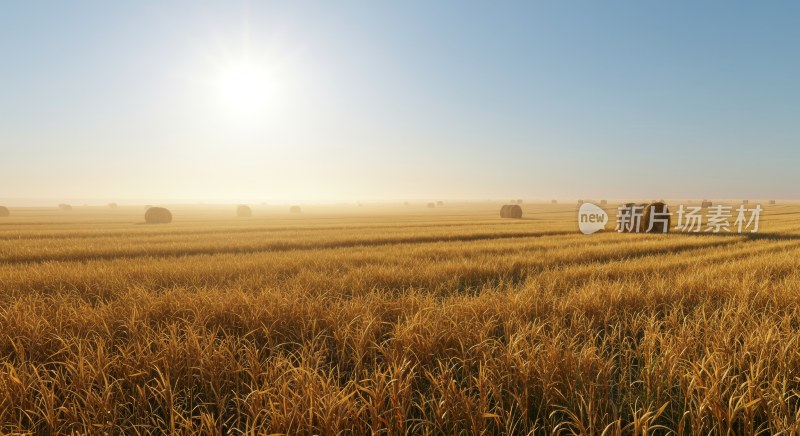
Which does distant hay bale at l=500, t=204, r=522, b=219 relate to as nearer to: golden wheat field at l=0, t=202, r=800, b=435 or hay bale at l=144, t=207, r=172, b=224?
golden wheat field at l=0, t=202, r=800, b=435

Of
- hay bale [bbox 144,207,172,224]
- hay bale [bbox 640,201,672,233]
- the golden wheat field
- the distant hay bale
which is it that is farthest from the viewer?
the distant hay bale

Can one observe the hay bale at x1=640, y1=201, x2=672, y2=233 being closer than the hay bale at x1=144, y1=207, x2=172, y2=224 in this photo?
Yes

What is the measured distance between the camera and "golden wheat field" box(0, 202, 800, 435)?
244 centimetres

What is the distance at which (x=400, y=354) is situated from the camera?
11.4 ft

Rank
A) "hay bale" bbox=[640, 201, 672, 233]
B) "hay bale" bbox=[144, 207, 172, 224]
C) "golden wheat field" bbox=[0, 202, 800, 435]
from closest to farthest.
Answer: "golden wheat field" bbox=[0, 202, 800, 435], "hay bale" bbox=[640, 201, 672, 233], "hay bale" bbox=[144, 207, 172, 224]

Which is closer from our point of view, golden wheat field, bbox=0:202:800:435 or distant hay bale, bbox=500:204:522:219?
golden wheat field, bbox=0:202:800:435

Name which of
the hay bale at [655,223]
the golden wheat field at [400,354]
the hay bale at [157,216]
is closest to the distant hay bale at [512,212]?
the hay bale at [655,223]

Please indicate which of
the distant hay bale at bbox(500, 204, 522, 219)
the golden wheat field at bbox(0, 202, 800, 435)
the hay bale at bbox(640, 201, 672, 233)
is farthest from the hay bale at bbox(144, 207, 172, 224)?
the hay bale at bbox(640, 201, 672, 233)

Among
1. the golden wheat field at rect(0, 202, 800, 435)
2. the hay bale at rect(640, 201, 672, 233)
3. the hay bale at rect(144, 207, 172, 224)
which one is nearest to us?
the golden wheat field at rect(0, 202, 800, 435)

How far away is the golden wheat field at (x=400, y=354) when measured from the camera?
244 cm

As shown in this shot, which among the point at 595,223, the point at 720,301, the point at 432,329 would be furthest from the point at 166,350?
the point at 595,223

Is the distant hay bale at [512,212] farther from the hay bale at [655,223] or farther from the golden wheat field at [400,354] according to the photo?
the golden wheat field at [400,354]

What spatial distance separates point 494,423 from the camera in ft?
8.18

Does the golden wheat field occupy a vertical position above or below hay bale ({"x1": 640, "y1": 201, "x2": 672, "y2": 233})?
below
